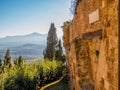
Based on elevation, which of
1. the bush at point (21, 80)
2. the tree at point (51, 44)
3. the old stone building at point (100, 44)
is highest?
the tree at point (51, 44)

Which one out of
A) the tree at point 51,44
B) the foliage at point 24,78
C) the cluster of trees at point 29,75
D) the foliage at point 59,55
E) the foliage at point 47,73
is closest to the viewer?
the foliage at point 24,78

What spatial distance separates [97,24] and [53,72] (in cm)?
2143

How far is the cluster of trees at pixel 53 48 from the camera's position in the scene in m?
41.9

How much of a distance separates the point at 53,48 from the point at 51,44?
4.30 feet

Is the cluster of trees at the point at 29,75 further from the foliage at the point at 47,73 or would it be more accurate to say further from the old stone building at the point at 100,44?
the old stone building at the point at 100,44

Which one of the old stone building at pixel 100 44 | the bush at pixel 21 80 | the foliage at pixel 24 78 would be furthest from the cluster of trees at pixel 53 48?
the old stone building at pixel 100 44

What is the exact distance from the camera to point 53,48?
44812 millimetres

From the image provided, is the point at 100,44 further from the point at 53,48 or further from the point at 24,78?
the point at 53,48

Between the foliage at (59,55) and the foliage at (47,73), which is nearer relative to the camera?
the foliage at (47,73)


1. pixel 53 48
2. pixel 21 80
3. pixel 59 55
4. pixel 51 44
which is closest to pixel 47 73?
pixel 21 80

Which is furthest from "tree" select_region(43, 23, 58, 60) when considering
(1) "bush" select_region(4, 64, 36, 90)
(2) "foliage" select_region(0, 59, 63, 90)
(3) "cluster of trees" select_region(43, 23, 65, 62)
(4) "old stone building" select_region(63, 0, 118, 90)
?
(4) "old stone building" select_region(63, 0, 118, 90)

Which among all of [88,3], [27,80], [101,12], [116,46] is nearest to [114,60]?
[116,46]

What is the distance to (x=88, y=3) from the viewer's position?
694cm

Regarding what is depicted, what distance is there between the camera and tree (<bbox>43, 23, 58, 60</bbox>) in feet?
144
